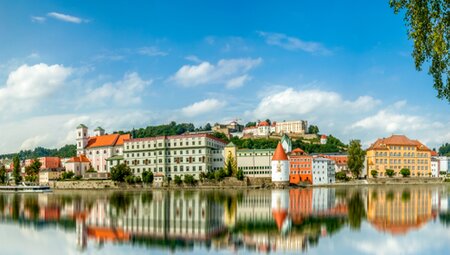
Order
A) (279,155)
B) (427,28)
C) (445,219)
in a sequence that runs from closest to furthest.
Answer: (427,28) < (445,219) < (279,155)

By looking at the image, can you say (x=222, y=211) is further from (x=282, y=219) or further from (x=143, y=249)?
(x=143, y=249)

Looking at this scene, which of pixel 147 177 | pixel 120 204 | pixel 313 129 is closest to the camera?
pixel 120 204

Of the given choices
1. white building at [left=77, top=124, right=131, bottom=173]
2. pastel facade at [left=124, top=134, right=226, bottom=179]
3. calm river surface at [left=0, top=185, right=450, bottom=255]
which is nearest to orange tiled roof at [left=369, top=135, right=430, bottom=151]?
pastel facade at [left=124, top=134, right=226, bottom=179]

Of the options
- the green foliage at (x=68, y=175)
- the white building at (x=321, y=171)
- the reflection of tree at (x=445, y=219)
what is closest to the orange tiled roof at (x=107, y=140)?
the green foliage at (x=68, y=175)

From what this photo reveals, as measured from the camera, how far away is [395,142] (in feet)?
344

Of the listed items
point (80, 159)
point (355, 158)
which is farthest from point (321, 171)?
point (80, 159)

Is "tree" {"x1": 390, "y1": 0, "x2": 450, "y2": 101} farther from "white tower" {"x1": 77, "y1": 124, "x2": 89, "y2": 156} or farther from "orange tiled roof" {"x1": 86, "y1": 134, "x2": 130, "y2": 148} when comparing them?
"white tower" {"x1": 77, "y1": 124, "x2": 89, "y2": 156}

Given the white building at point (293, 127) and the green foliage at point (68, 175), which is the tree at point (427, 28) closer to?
the green foliage at point (68, 175)

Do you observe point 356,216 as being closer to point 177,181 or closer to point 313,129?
point 177,181

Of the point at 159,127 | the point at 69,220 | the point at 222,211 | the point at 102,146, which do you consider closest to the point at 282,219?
the point at 222,211

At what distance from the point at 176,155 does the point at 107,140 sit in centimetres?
1958

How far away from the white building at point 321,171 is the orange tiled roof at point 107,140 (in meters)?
36.7

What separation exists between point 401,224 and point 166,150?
61.4m

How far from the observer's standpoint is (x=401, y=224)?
2770cm
